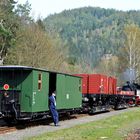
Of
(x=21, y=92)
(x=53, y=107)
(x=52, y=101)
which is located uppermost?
(x=21, y=92)

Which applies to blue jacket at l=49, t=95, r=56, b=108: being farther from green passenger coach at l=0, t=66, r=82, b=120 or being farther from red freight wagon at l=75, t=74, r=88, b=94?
red freight wagon at l=75, t=74, r=88, b=94

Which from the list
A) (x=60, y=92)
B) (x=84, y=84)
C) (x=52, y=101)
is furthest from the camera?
(x=84, y=84)

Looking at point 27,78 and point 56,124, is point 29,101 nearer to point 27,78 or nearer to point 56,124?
point 27,78

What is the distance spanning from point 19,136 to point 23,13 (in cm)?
5136

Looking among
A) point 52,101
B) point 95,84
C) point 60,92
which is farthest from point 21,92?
point 95,84

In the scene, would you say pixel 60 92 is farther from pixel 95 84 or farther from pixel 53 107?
pixel 95 84

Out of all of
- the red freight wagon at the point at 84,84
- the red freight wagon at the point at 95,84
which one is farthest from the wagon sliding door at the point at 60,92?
the red freight wagon at the point at 84,84

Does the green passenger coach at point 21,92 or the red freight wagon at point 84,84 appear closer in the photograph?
the green passenger coach at point 21,92

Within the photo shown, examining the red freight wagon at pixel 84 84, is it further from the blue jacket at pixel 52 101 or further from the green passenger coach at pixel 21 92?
the green passenger coach at pixel 21 92

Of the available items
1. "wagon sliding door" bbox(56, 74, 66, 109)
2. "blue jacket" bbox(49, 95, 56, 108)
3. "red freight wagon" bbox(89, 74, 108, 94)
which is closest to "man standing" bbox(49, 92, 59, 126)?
"blue jacket" bbox(49, 95, 56, 108)

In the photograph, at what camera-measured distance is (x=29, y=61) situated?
6169cm

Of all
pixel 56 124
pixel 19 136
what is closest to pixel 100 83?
pixel 56 124

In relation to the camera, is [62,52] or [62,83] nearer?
[62,83]

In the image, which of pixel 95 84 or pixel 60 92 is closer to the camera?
pixel 60 92
